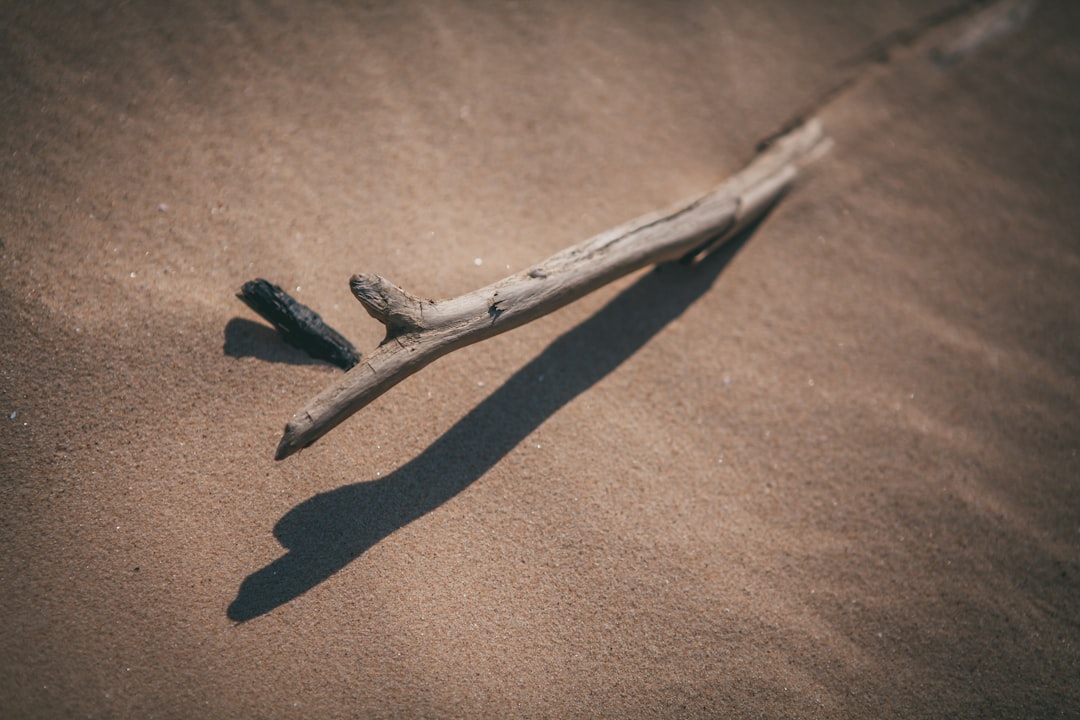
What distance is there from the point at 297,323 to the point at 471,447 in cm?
83

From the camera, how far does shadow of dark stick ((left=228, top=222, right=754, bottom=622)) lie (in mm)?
1979

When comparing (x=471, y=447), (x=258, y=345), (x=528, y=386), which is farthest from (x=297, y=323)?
(x=528, y=386)

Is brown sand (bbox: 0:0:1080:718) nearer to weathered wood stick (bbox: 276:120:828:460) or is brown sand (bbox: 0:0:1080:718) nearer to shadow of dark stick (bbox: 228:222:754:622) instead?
shadow of dark stick (bbox: 228:222:754:622)

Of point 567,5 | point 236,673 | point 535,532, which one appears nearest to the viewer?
point 236,673

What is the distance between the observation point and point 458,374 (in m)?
2.30

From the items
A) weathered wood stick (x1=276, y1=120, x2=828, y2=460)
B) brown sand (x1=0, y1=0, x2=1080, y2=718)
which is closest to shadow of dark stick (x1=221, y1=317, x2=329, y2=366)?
brown sand (x1=0, y1=0, x2=1080, y2=718)

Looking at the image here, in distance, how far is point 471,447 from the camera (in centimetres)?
221

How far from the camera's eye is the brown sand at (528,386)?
6.39 ft

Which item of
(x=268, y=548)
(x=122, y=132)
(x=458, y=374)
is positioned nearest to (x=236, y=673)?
(x=268, y=548)

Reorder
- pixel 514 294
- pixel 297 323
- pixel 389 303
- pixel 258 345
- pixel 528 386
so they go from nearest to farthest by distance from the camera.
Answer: pixel 389 303 < pixel 514 294 < pixel 297 323 < pixel 258 345 < pixel 528 386

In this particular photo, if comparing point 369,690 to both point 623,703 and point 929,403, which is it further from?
point 929,403

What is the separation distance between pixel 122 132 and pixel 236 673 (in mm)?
2339

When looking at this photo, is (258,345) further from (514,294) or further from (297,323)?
(514,294)

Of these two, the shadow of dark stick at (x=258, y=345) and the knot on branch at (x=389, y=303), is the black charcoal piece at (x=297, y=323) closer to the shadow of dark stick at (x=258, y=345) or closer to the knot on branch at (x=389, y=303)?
the shadow of dark stick at (x=258, y=345)
